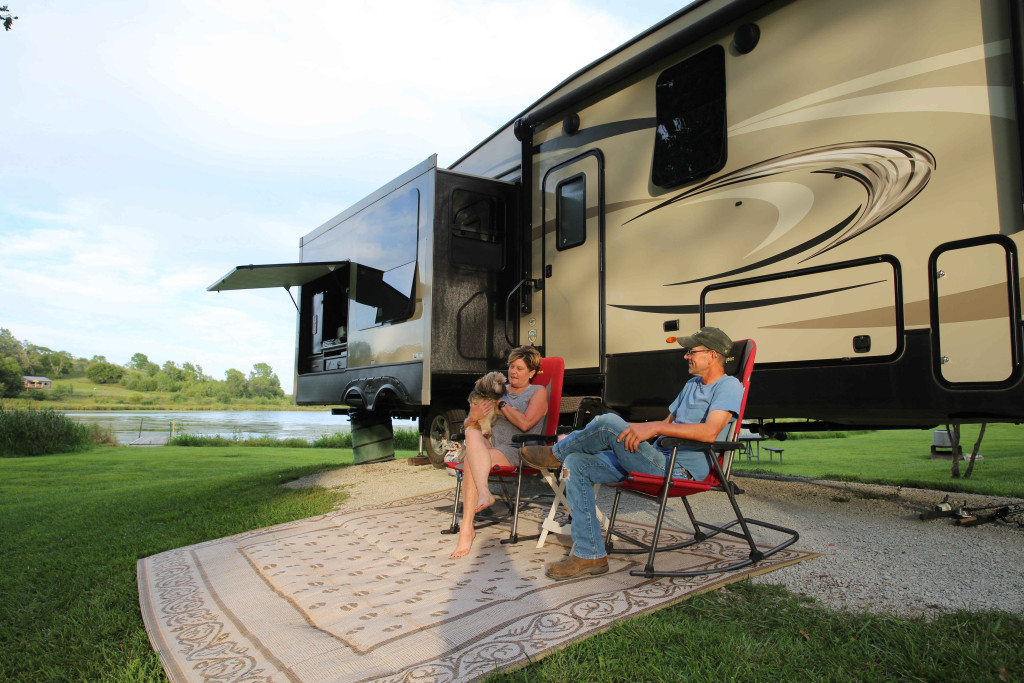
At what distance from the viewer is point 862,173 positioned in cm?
301

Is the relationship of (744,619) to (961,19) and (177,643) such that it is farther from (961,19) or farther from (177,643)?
(961,19)

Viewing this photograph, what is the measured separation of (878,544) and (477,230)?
11.3 feet

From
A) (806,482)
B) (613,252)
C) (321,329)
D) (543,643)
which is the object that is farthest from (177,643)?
(321,329)

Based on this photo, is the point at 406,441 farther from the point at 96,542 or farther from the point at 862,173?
the point at 862,173

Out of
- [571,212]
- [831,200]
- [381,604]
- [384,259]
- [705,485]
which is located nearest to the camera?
[381,604]

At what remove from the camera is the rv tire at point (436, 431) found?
19.9ft

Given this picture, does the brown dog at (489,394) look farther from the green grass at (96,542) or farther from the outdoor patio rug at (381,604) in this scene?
the green grass at (96,542)

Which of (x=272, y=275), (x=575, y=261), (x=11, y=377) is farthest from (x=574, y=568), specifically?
(x=11, y=377)

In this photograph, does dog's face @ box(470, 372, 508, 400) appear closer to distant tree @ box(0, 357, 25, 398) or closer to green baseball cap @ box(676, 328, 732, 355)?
green baseball cap @ box(676, 328, 732, 355)

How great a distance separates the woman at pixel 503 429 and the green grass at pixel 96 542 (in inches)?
58.4

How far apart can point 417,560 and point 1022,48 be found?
10.8ft

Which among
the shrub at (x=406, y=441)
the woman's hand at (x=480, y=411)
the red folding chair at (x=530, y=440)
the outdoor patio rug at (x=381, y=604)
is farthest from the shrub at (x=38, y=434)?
the woman's hand at (x=480, y=411)

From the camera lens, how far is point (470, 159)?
19.4 ft

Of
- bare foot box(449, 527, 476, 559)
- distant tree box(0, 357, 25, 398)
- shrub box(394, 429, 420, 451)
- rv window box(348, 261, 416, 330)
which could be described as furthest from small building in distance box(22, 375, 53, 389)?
bare foot box(449, 527, 476, 559)
